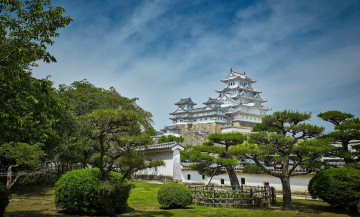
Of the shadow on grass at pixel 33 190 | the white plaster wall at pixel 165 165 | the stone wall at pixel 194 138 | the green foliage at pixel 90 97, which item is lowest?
the shadow on grass at pixel 33 190

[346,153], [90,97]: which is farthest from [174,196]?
[90,97]

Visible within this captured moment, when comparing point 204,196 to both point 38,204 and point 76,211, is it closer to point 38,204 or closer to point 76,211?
point 76,211

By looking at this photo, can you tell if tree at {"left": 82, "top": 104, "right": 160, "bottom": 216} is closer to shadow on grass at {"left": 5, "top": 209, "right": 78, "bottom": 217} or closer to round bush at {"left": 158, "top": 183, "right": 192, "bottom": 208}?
shadow on grass at {"left": 5, "top": 209, "right": 78, "bottom": 217}

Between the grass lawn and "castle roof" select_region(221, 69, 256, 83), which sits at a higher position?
"castle roof" select_region(221, 69, 256, 83)

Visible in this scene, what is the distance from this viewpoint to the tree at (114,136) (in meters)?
8.41

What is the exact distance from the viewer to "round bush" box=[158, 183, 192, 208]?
12.5m

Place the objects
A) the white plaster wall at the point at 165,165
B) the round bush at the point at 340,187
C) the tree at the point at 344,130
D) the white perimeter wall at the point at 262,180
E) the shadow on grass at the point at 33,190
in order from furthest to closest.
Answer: the white plaster wall at the point at 165,165 → the white perimeter wall at the point at 262,180 → the shadow on grass at the point at 33,190 → the tree at the point at 344,130 → the round bush at the point at 340,187

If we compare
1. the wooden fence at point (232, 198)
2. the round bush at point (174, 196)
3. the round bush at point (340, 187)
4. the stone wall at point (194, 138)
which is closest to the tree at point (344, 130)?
the round bush at point (340, 187)

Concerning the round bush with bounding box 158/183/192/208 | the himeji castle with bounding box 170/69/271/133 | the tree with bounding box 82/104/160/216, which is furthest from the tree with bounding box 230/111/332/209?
the himeji castle with bounding box 170/69/271/133

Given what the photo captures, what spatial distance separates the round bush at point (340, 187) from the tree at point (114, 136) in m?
9.55

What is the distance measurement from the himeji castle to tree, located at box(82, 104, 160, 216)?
48398 millimetres

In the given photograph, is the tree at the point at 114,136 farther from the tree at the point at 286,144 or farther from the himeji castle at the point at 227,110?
the himeji castle at the point at 227,110

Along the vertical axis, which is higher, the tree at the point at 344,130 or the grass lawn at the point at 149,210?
the tree at the point at 344,130

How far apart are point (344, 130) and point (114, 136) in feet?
39.2
